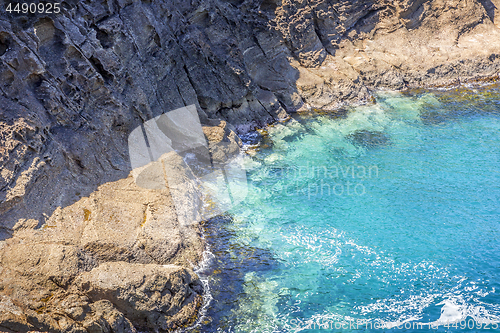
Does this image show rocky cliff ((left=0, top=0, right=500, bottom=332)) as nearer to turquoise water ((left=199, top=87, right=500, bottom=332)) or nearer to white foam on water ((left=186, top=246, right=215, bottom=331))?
white foam on water ((left=186, top=246, right=215, bottom=331))

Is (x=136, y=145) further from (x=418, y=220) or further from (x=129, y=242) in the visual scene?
(x=418, y=220)

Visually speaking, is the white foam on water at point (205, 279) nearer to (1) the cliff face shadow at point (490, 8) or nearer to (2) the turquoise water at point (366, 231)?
(2) the turquoise water at point (366, 231)

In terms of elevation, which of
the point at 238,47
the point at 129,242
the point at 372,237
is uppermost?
the point at 238,47

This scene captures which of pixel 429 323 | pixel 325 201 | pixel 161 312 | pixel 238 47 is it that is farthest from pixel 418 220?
pixel 238 47

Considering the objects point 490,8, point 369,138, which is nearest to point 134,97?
point 369,138

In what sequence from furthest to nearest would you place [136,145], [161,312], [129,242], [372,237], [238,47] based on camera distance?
[238,47] → [136,145] → [372,237] → [129,242] → [161,312]

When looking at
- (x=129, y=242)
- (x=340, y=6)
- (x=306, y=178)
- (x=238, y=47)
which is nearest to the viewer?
(x=129, y=242)

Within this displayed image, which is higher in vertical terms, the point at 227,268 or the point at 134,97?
the point at 134,97

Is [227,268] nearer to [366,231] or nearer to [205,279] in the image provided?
[205,279]
